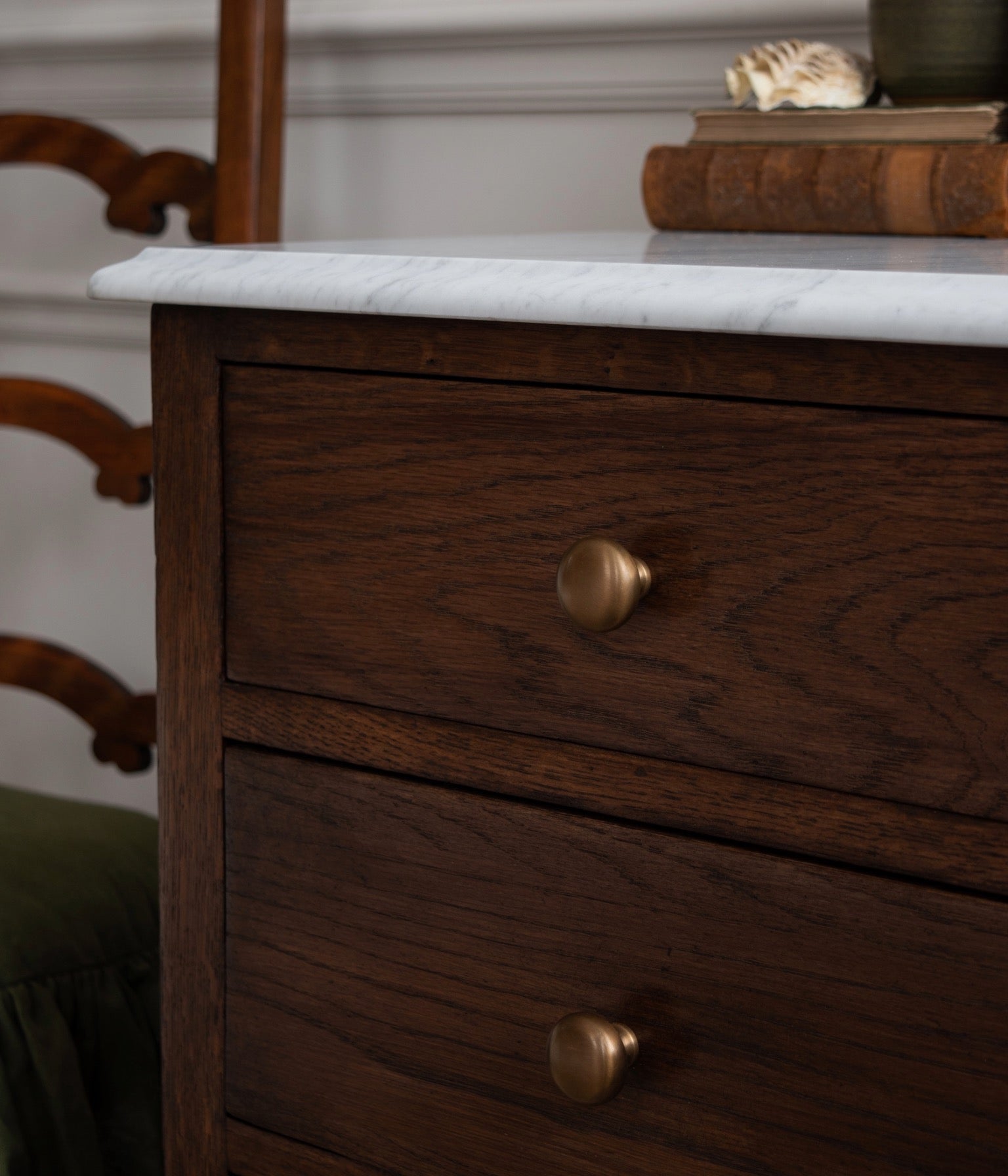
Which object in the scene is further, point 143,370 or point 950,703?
point 143,370

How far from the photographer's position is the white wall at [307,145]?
819mm

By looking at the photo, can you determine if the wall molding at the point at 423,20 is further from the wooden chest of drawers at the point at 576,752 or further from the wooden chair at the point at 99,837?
the wooden chest of drawers at the point at 576,752

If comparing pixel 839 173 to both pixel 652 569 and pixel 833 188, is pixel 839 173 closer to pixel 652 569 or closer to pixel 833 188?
pixel 833 188

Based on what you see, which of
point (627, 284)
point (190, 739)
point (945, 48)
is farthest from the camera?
point (945, 48)

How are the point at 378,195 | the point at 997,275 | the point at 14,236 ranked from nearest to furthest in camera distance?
the point at 997,275 < the point at 378,195 < the point at 14,236

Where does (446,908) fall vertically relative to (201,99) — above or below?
below

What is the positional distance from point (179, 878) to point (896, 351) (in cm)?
31

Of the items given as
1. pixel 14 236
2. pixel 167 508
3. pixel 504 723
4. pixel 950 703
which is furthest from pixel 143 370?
pixel 950 703

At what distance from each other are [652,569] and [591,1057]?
143 mm

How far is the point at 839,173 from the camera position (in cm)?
56

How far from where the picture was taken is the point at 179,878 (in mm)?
490

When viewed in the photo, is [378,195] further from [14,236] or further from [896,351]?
[896,351]

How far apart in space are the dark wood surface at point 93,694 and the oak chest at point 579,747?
427 millimetres

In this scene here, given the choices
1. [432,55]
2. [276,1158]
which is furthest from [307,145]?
[276,1158]
